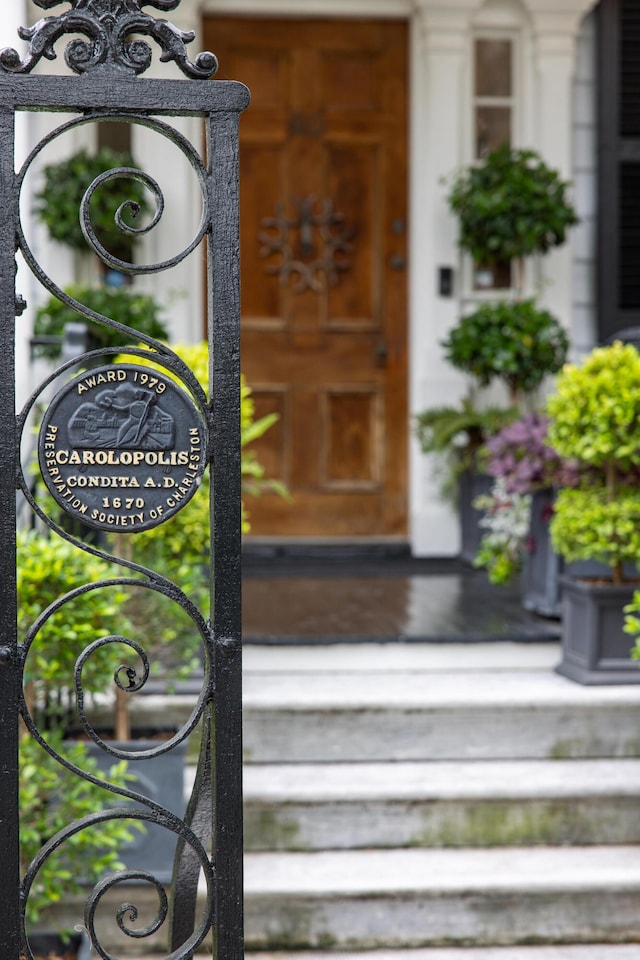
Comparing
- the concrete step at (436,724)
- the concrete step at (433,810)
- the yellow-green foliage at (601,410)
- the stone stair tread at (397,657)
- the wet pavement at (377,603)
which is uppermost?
the yellow-green foliage at (601,410)

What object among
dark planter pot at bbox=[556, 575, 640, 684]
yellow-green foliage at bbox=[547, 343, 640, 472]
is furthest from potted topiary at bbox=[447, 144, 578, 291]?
dark planter pot at bbox=[556, 575, 640, 684]

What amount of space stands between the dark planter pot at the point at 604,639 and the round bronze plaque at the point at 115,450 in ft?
7.07

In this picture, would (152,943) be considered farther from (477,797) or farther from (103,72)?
(103,72)

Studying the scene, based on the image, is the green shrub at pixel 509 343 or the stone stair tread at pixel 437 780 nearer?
the stone stair tread at pixel 437 780

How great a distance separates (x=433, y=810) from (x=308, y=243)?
3694 millimetres

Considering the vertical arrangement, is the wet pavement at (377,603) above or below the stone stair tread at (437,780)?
above

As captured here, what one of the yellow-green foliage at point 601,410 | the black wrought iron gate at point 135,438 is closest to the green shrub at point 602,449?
the yellow-green foliage at point 601,410

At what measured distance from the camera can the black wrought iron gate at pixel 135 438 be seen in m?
1.67

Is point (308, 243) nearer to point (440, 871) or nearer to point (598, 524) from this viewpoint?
point (598, 524)

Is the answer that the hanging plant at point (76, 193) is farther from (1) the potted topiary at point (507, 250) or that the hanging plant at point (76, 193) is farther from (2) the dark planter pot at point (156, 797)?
(2) the dark planter pot at point (156, 797)

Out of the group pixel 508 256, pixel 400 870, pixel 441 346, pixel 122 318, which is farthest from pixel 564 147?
pixel 400 870

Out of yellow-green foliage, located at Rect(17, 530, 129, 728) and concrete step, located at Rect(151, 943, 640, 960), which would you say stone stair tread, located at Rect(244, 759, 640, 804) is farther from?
yellow-green foliage, located at Rect(17, 530, 129, 728)

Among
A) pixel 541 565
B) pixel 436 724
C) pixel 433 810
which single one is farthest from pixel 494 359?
pixel 433 810

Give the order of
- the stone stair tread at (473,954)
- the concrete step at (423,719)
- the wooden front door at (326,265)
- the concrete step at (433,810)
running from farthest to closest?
the wooden front door at (326,265), the concrete step at (423,719), the concrete step at (433,810), the stone stair tread at (473,954)
